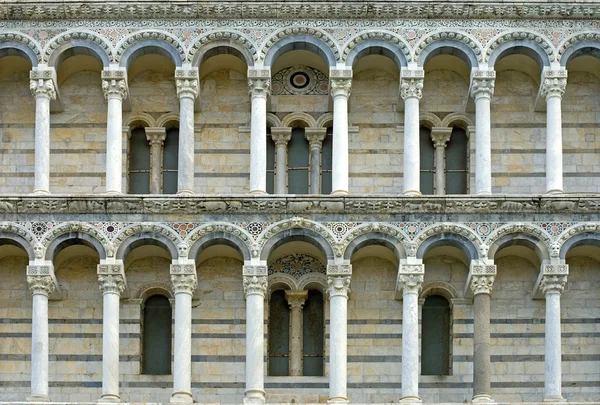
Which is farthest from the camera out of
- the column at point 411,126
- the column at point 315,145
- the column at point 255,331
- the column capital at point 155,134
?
the column capital at point 155,134

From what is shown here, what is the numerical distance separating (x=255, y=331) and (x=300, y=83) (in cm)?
388

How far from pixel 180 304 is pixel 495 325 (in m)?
4.15

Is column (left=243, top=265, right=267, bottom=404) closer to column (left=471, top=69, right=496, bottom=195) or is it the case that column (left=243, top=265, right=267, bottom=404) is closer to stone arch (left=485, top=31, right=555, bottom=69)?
column (left=471, top=69, right=496, bottom=195)

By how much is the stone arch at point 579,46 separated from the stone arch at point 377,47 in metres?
2.09

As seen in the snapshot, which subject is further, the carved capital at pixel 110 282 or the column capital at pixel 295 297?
the column capital at pixel 295 297

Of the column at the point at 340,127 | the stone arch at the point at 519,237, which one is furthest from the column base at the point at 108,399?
the stone arch at the point at 519,237

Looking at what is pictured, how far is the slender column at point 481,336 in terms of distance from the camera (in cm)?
3094

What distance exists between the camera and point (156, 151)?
108ft

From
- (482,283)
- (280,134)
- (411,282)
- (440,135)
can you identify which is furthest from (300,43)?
(482,283)

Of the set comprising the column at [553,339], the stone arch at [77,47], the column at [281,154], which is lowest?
the column at [553,339]

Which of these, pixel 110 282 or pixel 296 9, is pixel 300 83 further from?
pixel 110 282

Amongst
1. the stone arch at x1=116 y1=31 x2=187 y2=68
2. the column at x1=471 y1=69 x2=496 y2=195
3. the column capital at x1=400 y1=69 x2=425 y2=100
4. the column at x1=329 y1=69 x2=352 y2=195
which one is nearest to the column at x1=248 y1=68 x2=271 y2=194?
the column at x1=329 y1=69 x2=352 y2=195

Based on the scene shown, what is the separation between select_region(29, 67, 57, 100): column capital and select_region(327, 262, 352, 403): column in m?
4.51

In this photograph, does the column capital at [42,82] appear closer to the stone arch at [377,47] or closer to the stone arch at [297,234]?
the stone arch at [297,234]
